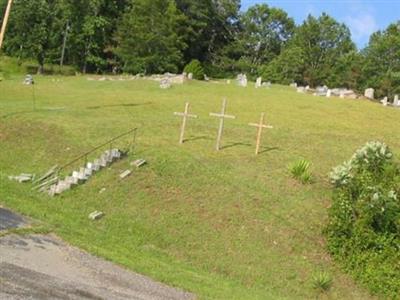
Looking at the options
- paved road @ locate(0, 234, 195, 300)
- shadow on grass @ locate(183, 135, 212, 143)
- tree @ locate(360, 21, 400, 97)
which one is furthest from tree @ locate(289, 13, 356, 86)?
paved road @ locate(0, 234, 195, 300)

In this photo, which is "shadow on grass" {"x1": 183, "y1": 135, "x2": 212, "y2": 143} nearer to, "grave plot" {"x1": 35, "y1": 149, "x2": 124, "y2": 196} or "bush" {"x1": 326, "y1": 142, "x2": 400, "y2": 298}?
"grave plot" {"x1": 35, "y1": 149, "x2": 124, "y2": 196}

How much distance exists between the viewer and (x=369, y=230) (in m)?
17.5

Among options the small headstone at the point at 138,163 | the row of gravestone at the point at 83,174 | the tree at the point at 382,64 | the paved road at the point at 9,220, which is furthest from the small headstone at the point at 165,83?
the tree at the point at 382,64

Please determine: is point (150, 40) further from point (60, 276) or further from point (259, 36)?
point (60, 276)

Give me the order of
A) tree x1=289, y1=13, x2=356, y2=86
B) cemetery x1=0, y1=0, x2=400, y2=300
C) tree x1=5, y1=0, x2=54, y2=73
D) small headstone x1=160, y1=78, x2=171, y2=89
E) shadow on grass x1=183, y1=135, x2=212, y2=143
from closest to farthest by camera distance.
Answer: cemetery x1=0, y1=0, x2=400, y2=300 < shadow on grass x1=183, y1=135, x2=212, y2=143 < small headstone x1=160, y1=78, x2=171, y2=89 < tree x1=5, y1=0, x2=54, y2=73 < tree x1=289, y1=13, x2=356, y2=86

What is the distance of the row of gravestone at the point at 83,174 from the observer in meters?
20.7

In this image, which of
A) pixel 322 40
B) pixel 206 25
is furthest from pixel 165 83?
pixel 322 40

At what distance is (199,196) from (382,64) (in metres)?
62.3

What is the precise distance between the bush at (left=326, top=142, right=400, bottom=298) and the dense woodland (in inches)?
1951

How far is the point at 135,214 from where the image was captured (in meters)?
18.8

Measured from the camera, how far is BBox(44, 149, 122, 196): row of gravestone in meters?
20.7

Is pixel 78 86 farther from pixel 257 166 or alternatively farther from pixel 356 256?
pixel 356 256

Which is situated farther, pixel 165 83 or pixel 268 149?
pixel 165 83

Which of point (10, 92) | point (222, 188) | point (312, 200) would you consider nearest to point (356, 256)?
point (312, 200)
